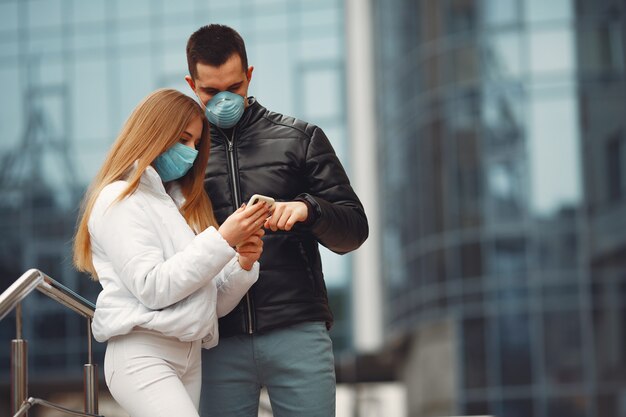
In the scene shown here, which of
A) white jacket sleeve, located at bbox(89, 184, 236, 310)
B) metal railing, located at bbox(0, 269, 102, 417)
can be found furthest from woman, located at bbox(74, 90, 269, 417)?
metal railing, located at bbox(0, 269, 102, 417)

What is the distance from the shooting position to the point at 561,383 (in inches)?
963

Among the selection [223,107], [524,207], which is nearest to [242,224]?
[223,107]

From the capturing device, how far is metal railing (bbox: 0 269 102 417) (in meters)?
4.76

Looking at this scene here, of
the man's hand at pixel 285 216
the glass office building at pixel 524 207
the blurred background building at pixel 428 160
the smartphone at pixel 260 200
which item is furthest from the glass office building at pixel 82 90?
the smartphone at pixel 260 200

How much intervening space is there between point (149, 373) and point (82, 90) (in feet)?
101

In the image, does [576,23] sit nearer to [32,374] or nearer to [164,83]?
[164,83]

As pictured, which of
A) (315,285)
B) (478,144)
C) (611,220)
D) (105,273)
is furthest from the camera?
(478,144)

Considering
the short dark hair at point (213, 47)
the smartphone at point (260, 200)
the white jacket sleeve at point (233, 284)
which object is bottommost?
the white jacket sleeve at point (233, 284)

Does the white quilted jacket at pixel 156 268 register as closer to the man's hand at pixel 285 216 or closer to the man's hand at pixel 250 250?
the man's hand at pixel 250 250

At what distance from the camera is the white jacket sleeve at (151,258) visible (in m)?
3.98

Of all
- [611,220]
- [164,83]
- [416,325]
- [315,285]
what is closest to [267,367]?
[315,285]

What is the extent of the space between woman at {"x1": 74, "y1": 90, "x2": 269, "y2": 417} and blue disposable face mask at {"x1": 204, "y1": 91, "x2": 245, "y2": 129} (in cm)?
9

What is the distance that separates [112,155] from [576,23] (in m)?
21.7

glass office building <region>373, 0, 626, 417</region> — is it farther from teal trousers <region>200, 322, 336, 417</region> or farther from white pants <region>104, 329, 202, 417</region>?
white pants <region>104, 329, 202, 417</region>
